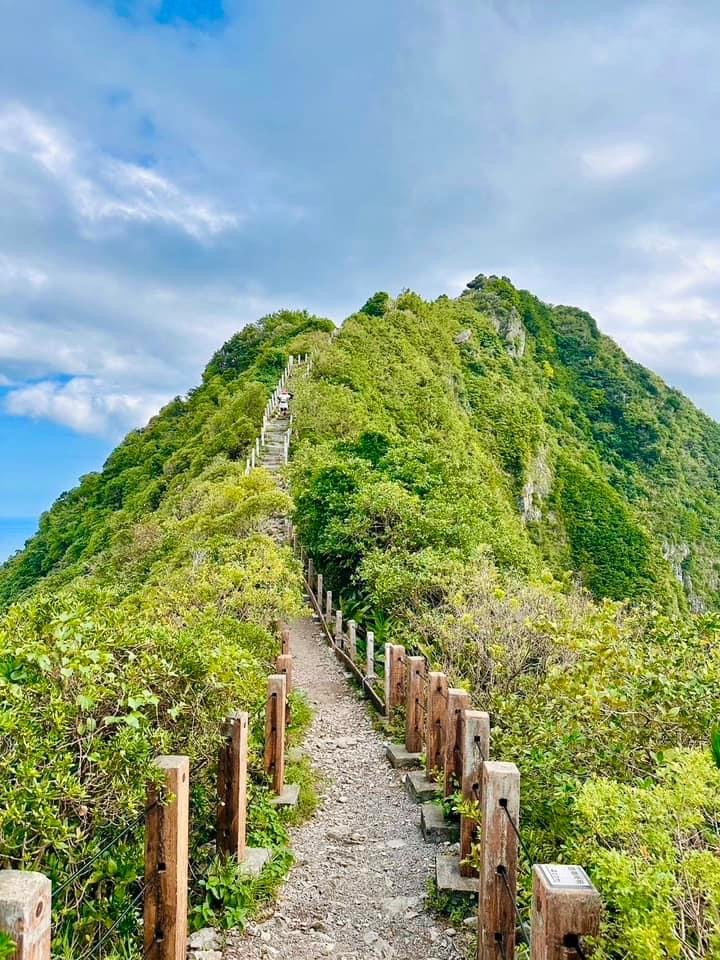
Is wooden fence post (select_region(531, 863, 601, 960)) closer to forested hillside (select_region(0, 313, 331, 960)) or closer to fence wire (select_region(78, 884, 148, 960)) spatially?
forested hillside (select_region(0, 313, 331, 960))

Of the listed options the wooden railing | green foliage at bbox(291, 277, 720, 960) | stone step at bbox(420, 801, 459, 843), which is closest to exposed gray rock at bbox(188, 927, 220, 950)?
the wooden railing

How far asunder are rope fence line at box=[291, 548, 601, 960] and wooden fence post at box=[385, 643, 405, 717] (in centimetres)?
4

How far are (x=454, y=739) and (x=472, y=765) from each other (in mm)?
1091

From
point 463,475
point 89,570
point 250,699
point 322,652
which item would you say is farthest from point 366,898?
point 89,570

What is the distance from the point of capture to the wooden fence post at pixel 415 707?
733cm

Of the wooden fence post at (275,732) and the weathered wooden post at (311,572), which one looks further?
the weathered wooden post at (311,572)

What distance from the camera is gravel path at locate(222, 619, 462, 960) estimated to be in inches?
164

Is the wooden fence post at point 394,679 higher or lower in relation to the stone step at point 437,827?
higher

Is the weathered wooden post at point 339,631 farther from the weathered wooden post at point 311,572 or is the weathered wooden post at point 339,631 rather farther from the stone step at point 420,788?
the stone step at point 420,788

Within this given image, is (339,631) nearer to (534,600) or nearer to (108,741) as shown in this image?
(534,600)

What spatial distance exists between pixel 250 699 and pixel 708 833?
325 centimetres

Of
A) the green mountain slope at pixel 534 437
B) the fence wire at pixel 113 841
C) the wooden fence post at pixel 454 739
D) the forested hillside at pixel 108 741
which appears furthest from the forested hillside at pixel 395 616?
the wooden fence post at pixel 454 739

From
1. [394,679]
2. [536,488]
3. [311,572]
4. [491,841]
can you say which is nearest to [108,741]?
[491,841]

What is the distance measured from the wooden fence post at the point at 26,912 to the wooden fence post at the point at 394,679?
6.93 m
